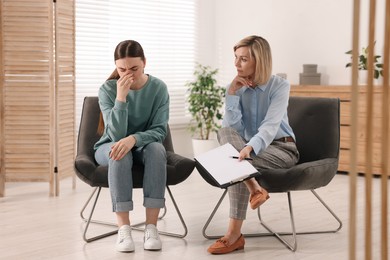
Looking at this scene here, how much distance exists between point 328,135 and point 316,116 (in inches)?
5.4

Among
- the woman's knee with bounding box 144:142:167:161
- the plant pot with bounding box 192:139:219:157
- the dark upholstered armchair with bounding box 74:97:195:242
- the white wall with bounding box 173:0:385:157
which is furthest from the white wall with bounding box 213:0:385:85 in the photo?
the woman's knee with bounding box 144:142:167:161

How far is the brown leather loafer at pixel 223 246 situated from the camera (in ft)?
10.5

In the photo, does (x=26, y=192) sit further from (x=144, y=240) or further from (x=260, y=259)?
(x=260, y=259)

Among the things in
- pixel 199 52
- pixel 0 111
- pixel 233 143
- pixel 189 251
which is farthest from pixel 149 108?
pixel 199 52

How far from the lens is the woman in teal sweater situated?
10.5ft

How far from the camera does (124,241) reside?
3.20 meters

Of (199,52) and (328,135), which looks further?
(199,52)

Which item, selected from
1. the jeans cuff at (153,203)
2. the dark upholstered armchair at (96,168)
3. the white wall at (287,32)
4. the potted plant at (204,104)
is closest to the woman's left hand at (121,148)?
the dark upholstered armchair at (96,168)

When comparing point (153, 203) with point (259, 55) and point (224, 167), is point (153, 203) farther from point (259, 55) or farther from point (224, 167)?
point (259, 55)

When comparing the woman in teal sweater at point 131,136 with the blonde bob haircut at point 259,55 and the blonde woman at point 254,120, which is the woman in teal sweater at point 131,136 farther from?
the blonde bob haircut at point 259,55

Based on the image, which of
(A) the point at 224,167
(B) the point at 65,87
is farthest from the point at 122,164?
(B) the point at 65,87

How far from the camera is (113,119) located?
3.33 meters

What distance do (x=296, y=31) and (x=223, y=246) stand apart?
12.1 ft

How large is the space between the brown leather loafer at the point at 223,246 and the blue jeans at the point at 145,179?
12.5 inches
